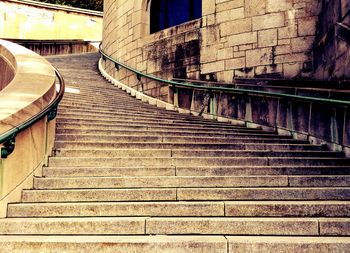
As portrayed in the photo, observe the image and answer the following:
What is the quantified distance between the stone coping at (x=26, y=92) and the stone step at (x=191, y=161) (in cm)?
83

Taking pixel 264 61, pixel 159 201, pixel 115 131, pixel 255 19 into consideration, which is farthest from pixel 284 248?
pixel 255 19

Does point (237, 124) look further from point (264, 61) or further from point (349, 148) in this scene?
point (349, 148)

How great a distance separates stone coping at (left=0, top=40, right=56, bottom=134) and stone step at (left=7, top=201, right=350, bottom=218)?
903 millimetres

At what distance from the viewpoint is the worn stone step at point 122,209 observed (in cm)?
351

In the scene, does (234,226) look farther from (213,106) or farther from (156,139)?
(213,106)

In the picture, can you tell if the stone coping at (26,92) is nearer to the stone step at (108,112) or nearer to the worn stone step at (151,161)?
the worn stone step at (151,161)

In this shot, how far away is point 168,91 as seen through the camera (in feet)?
31.4

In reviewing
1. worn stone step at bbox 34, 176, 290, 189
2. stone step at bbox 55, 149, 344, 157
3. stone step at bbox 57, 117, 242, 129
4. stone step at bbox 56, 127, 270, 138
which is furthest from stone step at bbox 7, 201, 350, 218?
stone step at bbox 57, 117, 242, 129

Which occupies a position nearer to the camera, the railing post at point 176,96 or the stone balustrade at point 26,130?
the stone balustrade at point 26,130

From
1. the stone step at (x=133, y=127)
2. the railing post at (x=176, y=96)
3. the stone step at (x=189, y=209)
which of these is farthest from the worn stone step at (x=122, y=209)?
the railing post at (x=176, y=96)

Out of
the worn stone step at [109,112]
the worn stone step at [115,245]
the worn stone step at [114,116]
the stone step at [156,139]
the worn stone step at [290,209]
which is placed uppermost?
the worn stone step at [109,112]

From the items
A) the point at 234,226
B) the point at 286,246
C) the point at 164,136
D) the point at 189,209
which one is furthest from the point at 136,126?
the point at 286,246

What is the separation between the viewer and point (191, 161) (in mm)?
4715

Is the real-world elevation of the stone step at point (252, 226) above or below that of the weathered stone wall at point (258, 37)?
below
